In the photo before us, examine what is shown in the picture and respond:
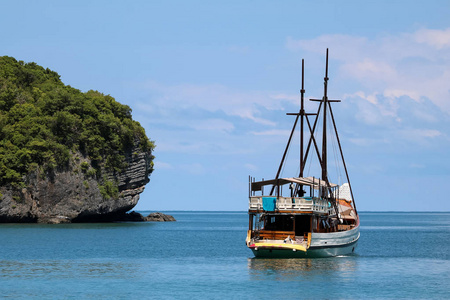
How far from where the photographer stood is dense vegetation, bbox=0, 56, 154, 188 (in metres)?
95.4

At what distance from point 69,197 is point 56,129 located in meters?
9.73

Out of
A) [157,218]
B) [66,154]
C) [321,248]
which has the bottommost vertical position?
[321,248]

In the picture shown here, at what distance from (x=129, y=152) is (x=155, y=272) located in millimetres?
65889

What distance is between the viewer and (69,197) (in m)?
100

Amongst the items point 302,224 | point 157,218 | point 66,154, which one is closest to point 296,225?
point 302,224

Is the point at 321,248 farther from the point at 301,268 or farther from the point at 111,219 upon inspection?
the point at 111,219

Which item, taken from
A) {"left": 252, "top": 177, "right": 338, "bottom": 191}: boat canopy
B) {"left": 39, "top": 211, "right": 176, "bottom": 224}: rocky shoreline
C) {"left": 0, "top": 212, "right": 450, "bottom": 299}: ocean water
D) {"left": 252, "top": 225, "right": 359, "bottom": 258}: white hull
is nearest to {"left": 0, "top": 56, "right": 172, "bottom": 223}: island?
{"left": 39, "top": 211, "right": 176, "bottom": 224}: rocky shoreline

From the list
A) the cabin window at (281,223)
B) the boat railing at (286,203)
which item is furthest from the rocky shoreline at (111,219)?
the boat railing at (286,203)

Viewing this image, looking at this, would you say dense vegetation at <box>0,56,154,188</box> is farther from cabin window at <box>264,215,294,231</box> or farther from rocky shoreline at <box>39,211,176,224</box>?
cabin window at <box>264,215,294,231</box>

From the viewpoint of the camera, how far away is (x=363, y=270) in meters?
46.0

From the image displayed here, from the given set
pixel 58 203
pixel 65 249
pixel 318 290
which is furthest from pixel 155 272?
pixel 58 203

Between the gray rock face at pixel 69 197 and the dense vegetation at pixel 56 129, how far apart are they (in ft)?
4.29

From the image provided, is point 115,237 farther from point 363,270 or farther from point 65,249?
point 363,270

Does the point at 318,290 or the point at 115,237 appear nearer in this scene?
the point at 318,290
